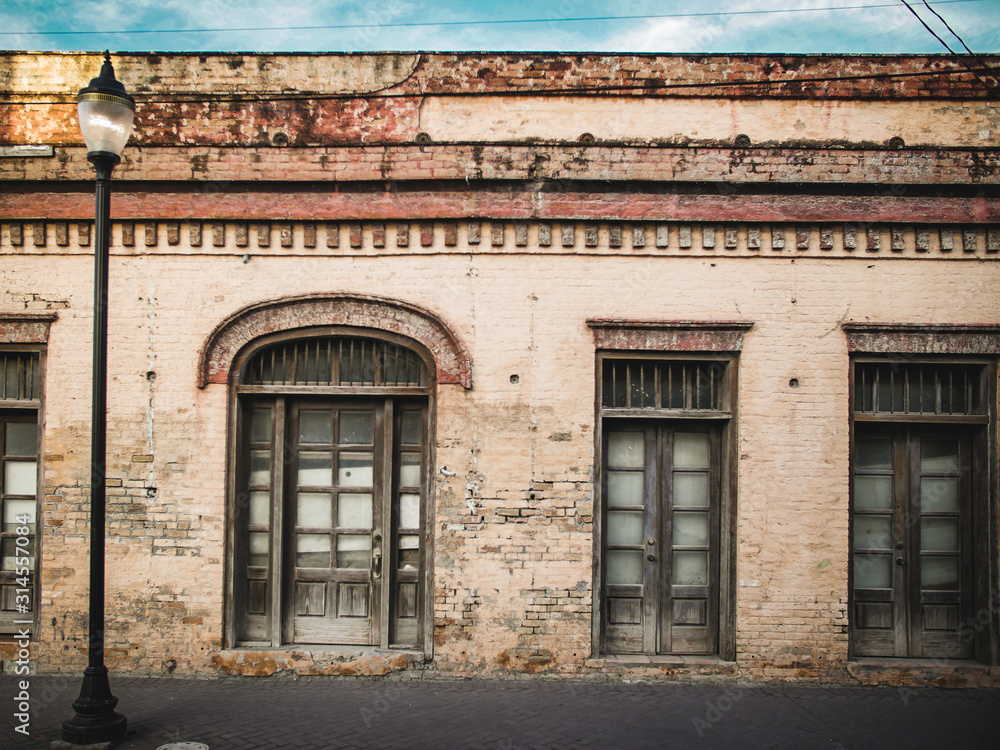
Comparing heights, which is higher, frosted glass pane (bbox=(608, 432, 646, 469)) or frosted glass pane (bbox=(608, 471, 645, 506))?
frosted glass pane (bbox=(608, 432, 646, 469))

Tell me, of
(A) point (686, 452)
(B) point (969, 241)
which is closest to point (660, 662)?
(A) point (686, 452)

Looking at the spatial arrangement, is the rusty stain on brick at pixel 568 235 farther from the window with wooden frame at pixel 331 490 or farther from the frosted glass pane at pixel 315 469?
the frosted glass pane at pixel 315 469

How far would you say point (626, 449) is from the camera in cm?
A: 629

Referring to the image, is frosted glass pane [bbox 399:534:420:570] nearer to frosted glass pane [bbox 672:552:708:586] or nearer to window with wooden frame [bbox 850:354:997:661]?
frosted glass pane [bbox 672:552:708:586]

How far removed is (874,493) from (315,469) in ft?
17.0

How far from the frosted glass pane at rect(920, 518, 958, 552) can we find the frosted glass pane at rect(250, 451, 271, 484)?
19.9 feet

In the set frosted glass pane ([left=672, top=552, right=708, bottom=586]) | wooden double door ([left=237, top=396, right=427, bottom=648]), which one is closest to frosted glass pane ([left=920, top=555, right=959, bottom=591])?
frosted glass pane ([left=672, top=552, right=708, bottom=586])

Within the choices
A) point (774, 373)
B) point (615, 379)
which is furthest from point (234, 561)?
point (774, 373)

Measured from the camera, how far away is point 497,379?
19.8ft

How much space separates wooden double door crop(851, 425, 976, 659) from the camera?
619 cm

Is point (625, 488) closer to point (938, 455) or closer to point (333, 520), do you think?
point (333, 520)

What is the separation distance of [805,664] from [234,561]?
5.13 meters

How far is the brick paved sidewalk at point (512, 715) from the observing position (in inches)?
188

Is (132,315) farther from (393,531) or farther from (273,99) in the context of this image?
(393,531)
